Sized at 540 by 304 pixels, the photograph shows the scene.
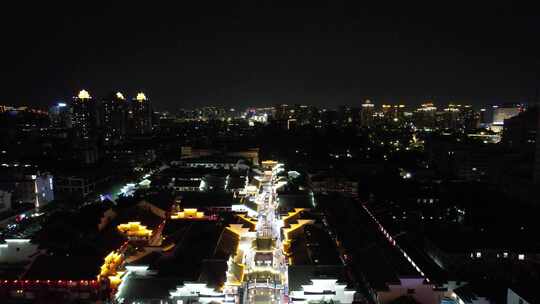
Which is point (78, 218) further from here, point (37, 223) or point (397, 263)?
point (397, 263)

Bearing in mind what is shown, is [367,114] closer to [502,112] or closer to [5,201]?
[502,112]

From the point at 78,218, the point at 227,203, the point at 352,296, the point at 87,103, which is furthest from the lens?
the point at 87,103

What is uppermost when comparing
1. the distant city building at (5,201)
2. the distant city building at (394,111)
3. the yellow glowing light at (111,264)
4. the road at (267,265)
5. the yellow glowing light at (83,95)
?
the yellow glowing light at (83,95)

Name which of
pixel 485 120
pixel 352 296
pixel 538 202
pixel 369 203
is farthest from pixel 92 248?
pixel 485 120

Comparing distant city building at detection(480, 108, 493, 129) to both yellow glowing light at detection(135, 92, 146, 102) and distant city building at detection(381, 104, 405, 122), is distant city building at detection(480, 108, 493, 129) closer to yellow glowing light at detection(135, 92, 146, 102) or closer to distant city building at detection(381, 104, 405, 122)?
distant city building at detection(381, 104, 405, 122)

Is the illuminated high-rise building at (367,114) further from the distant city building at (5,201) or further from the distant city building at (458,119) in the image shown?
the distant city building at (5,201)

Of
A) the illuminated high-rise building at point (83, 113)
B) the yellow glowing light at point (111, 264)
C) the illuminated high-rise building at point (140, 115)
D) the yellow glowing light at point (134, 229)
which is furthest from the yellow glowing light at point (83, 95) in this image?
the yellow glowing light at point (111, 264)
